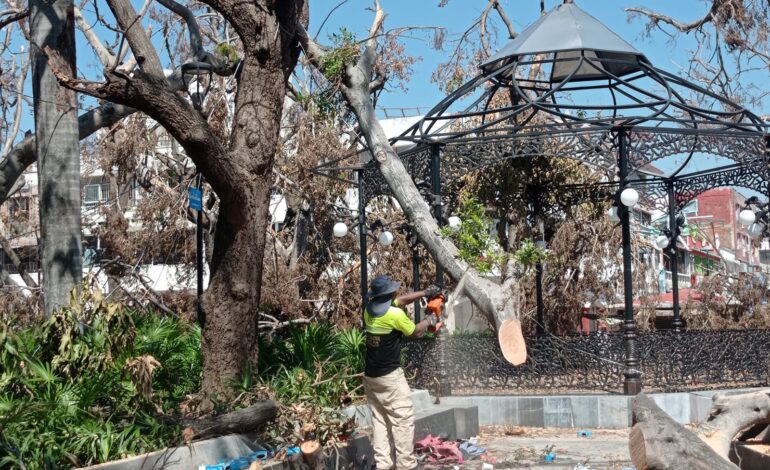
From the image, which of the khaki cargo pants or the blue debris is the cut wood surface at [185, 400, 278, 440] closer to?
the blue debris

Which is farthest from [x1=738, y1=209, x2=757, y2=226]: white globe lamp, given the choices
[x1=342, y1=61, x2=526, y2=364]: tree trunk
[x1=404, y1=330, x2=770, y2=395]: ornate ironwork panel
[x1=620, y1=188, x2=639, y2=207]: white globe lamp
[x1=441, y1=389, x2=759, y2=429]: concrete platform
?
[x1=342, y1=61, x2=526, y2=364]: tree trunk

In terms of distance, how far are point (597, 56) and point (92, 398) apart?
37.2 ft

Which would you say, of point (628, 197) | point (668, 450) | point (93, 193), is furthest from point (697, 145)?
point (93, 193)

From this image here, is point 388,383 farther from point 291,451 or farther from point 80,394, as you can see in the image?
point 80,394

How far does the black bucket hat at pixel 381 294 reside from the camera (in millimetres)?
8828

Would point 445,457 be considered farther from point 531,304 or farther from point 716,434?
point 531,304

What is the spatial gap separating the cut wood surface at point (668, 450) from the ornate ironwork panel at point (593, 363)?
7.83 metres

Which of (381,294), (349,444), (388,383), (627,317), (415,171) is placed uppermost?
(415,171)

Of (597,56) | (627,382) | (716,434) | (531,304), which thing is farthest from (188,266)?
(716,434)

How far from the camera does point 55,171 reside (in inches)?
424

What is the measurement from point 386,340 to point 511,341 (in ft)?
4.85

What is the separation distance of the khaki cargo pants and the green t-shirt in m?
0.08

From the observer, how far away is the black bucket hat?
Result: 8828 millimetres

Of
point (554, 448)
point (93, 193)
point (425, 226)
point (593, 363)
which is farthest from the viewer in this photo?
point (93, 193)
